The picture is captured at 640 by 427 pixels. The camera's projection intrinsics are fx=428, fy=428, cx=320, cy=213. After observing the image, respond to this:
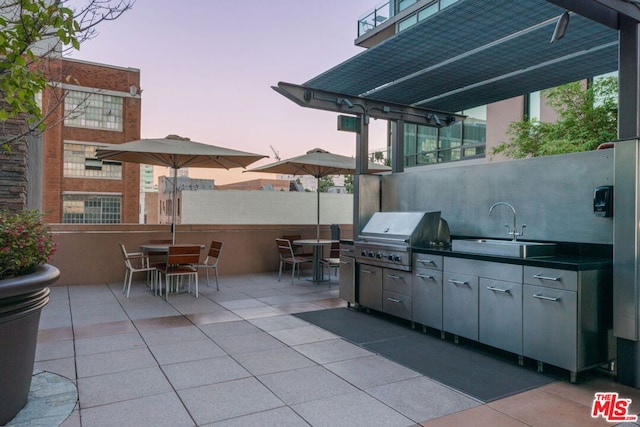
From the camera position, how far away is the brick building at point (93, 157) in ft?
73.2

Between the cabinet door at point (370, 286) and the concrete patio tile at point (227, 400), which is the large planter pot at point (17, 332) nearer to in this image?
the concrete patio tile at point (227, 400)

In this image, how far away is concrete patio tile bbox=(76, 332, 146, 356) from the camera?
12.7ft

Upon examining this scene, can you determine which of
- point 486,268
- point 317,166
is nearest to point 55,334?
point 486,268

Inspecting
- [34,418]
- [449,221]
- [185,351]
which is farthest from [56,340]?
[449,221]

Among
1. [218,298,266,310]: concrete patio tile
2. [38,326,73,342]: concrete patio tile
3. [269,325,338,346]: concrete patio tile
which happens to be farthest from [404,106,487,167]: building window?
[38,326,73,342]: concrete patio tile

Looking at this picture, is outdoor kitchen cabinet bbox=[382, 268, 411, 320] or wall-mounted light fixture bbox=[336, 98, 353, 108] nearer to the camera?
outdoor kitchen cabinet bbox=[382, 268, 411, 320]

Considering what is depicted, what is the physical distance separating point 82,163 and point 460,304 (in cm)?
2387

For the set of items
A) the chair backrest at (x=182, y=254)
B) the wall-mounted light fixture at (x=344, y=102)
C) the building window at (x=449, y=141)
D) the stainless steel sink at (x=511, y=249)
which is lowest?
the chair backrest at (x=182, y=254)

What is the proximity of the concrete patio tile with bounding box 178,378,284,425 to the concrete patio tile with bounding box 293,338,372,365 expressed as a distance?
2.41 ft

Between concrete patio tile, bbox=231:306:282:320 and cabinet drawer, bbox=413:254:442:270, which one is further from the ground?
cabinet drawer, bbox=413:254:442:270

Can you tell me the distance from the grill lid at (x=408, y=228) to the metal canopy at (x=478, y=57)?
203cm

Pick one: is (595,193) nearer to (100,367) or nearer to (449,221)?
(449,221)

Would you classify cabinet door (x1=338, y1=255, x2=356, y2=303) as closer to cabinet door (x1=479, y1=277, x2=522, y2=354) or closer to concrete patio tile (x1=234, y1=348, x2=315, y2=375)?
concrete patio tile (x1=234, y1=348, x2=315, y2=375)

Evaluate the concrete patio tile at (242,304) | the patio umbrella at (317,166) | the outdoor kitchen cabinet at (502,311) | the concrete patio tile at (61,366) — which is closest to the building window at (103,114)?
the patio umbrella at (317,166)
